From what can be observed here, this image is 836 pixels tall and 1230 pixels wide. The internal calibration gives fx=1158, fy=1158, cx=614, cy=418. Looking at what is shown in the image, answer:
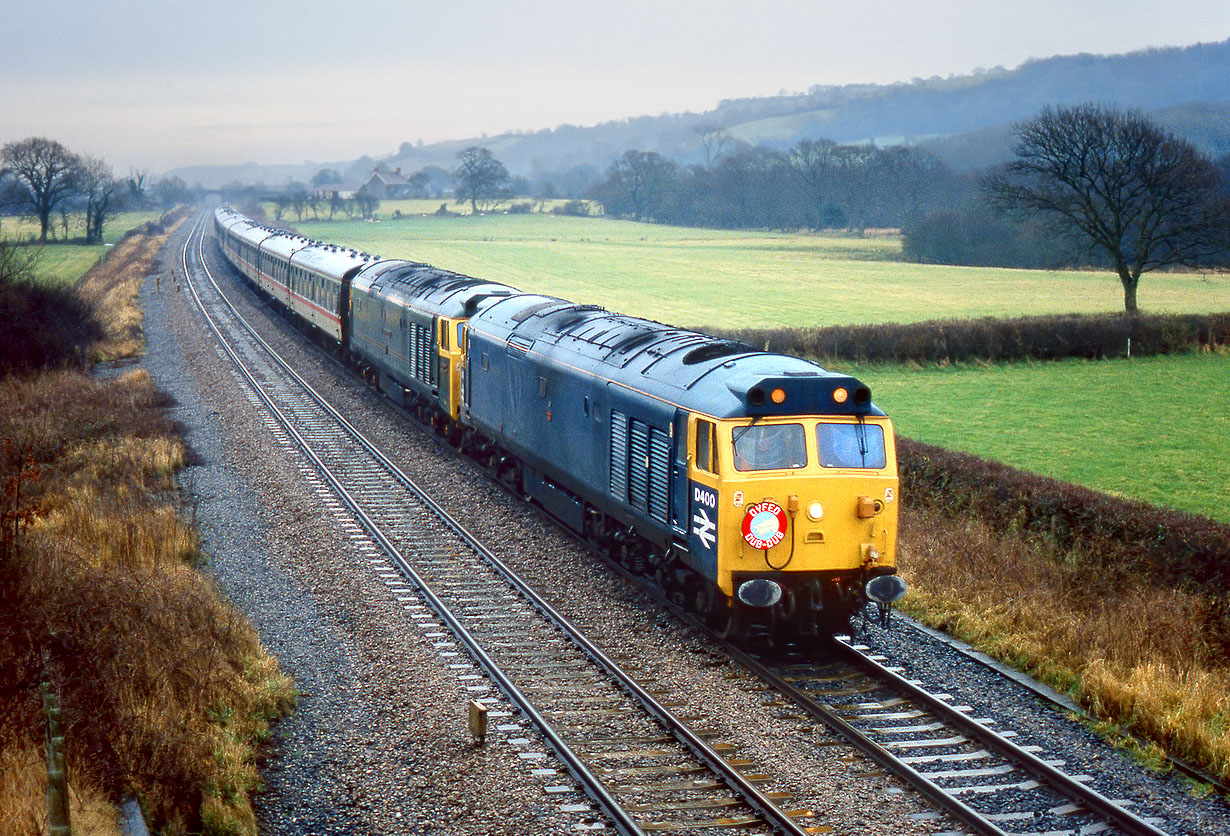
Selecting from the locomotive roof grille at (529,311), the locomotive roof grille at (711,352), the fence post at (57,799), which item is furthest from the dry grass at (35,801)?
the locomotive roof grille at (529,311)

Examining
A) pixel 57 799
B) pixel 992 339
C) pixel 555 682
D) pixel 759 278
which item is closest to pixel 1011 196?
pixel 992 339

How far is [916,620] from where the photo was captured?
47.7ft

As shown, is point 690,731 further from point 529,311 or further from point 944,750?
point 529,311

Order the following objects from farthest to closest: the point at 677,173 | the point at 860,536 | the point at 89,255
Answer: the point at 677,173 → the point at 89,255 → the point at 860,536

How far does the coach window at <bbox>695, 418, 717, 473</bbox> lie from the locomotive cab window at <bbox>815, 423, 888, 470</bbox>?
1127 mm

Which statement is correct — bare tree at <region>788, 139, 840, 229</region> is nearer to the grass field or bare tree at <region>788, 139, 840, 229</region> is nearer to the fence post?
the grass field

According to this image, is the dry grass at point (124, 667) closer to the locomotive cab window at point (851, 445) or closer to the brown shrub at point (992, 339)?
the locomotive cab window at point (851, 445)

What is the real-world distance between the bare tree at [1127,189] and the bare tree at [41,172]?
81.4 metres

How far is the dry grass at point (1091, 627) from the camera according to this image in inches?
423

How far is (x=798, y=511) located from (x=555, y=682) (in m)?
3.16

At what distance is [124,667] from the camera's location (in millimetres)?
10992

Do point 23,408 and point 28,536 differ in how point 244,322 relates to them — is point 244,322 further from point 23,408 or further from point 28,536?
point 28,536

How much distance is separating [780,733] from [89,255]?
301 feet

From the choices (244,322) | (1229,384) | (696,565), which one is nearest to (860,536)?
(696,565)
